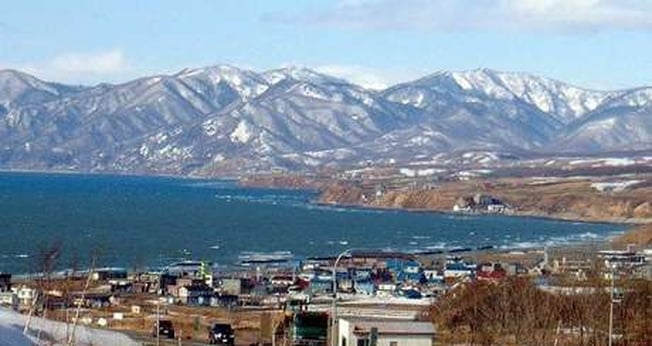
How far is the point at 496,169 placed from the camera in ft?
306

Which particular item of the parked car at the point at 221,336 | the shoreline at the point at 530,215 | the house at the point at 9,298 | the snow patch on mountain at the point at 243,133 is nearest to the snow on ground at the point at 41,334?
the parked car at the point at 221,336

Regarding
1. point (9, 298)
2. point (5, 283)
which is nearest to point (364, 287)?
point (5, 283)

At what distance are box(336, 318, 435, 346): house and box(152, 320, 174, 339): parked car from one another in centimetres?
388

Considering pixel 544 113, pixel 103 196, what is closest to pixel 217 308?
pixel 103 196

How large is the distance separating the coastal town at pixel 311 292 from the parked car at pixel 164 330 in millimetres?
45

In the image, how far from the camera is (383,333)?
12.0 meters

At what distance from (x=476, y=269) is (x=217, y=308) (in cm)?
780

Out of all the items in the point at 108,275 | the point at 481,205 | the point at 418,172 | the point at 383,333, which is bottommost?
the point at 108,275

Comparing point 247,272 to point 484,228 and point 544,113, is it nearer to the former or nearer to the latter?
point 484,228

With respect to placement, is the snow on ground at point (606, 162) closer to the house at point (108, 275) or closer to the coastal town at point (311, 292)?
the coastal town at point (311, 292)

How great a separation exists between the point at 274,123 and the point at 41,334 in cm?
12998

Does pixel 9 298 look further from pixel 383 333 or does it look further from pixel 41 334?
pixel 41 334

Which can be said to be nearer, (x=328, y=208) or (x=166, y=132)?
(x=328, y=208)

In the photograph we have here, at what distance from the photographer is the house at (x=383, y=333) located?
464 inches
